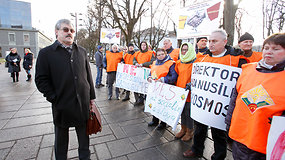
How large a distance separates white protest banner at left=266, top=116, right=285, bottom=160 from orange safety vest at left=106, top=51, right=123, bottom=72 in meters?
4.94

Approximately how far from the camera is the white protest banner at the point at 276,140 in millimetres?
1220

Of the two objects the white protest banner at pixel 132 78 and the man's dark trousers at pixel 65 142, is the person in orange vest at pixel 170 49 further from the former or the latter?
the man's dark trousers at pixel 65 142

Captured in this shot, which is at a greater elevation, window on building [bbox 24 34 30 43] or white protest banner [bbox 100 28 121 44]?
window on building [bbox 24 34 30 43]

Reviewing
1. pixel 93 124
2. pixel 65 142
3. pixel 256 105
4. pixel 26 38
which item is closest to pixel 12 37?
pixel 26 38

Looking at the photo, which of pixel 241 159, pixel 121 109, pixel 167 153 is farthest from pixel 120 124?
pixel 241 159

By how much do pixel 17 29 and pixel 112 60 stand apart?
62.2 m

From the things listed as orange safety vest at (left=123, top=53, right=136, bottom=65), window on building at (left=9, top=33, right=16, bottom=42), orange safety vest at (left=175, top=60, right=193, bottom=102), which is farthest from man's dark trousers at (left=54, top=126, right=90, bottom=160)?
window on building at (left=9, top=33, right=16, bottom=42)

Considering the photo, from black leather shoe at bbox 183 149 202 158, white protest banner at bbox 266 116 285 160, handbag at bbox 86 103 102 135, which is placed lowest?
black leather shoe at bbox 183 149 202 158

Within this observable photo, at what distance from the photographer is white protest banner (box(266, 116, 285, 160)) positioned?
1.22 meters

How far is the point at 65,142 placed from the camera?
2.11 metres

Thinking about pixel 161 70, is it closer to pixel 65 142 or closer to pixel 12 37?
pixel 65 142

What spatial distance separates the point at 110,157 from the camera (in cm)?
248

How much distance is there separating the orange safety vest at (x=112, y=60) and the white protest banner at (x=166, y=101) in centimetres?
252

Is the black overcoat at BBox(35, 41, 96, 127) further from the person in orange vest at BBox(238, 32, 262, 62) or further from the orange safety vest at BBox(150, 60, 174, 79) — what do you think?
the person in orange vest at BBox(238, 32, 262, 62)
